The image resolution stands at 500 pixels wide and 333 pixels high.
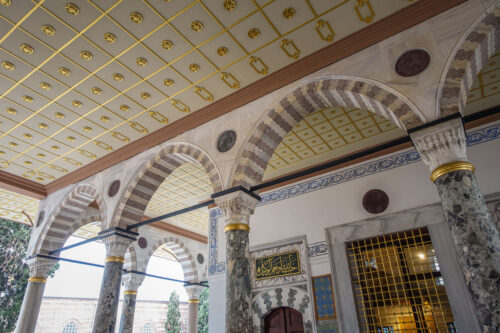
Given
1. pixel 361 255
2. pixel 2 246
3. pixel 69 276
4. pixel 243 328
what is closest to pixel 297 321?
pixel 361 255

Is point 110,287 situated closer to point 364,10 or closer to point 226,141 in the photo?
point 226,141

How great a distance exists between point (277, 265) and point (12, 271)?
8079 millimetres

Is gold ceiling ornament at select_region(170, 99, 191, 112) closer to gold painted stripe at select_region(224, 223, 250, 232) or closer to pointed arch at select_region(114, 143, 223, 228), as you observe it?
pointed arch at select_region(114, 143, 223, 228)

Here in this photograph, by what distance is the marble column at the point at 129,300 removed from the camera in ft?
25.4

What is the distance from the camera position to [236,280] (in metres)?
3.93

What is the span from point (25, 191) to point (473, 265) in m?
8.32

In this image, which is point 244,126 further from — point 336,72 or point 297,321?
point 297,321

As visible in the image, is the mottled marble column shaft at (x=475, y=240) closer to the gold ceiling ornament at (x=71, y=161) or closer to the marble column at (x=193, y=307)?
the gold ceiling ornament at (x=71, y=161)

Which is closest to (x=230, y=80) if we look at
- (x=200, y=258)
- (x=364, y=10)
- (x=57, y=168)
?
(x=364, y=10)

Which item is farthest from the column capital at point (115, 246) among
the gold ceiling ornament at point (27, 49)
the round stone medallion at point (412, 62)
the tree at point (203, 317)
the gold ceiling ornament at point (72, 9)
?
the tree at point (203, 317)

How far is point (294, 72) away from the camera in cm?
460

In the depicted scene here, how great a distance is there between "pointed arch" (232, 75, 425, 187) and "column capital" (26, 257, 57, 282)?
5057 millimetres

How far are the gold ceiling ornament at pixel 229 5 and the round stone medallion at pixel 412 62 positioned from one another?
2022 millimetres

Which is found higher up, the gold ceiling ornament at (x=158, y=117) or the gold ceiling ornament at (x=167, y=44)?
the gold ceiling ornament at (x=167, y=44)
